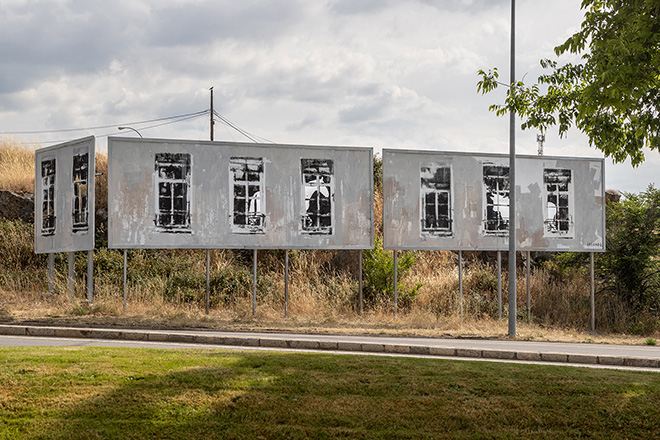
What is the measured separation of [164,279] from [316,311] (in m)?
6.12

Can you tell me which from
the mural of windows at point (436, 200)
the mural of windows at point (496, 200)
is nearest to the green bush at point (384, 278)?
the mural of windows at point (436, 200)

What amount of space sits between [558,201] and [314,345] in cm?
1196

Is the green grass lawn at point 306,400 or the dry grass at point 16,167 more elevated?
the dry grass at point 16,167

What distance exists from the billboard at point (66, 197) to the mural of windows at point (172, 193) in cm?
202

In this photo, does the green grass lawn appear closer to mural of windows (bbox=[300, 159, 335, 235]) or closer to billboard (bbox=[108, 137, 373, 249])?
billboard (bbox=[108, 137, 373, 249])

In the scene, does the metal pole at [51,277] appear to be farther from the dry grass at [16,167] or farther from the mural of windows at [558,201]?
the mural of windows at [558,201]

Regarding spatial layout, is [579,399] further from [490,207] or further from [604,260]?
[604,260]

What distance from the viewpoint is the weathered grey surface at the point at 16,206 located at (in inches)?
1103

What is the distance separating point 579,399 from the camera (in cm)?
803

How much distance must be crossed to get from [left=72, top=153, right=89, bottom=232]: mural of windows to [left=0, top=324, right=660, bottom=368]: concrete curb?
4.85 meters

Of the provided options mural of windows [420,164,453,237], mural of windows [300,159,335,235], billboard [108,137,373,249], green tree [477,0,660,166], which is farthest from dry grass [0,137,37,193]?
green tree [477,0,660,166]

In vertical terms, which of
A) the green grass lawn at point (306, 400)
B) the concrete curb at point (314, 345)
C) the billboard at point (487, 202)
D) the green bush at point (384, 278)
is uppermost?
the billboard at point (487, 202)

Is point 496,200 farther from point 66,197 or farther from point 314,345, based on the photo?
point 66,197

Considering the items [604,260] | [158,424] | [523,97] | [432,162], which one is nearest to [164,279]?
[432,162]
